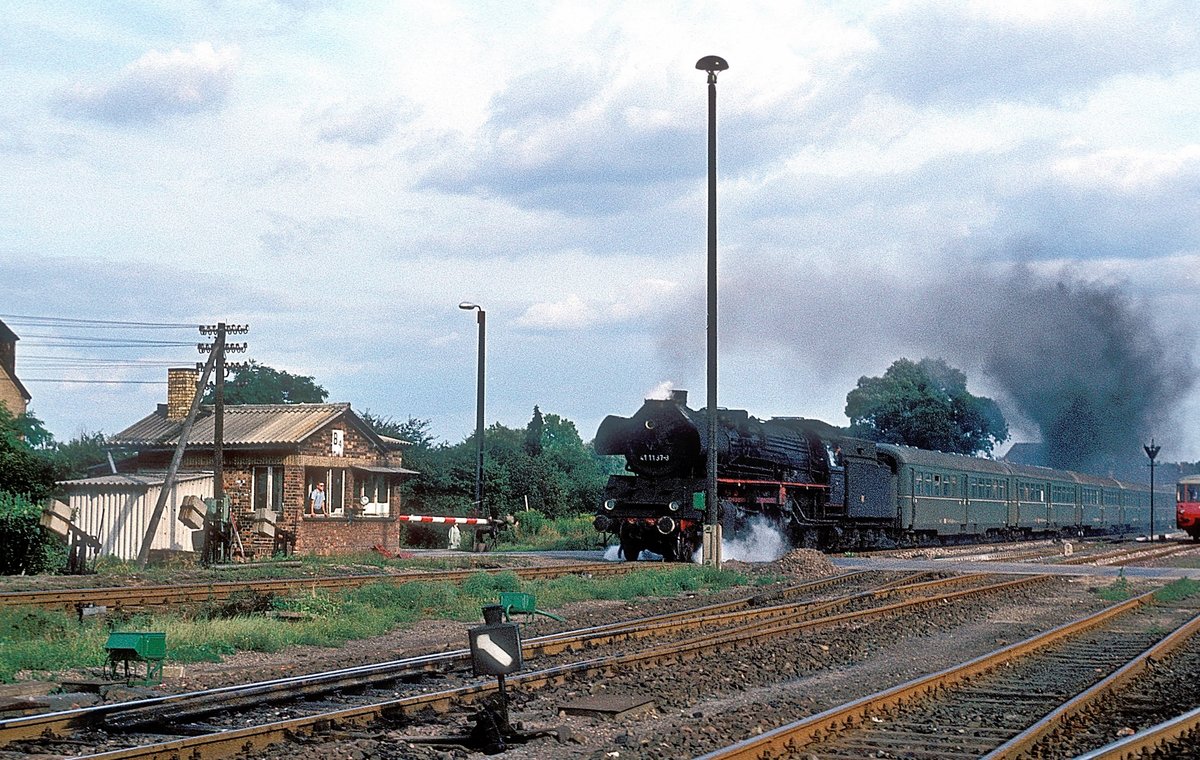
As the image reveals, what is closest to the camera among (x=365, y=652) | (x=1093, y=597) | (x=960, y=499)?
(x=365, y=652)

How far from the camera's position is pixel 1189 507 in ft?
157

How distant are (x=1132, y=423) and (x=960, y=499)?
45890mm

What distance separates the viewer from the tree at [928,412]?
8125cm

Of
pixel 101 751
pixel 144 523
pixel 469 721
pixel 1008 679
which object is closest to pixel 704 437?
pixel 144 523

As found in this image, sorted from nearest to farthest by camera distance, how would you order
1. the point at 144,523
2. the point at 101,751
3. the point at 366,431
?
the point at 101,751, the point at 144,523, the point at 366,431

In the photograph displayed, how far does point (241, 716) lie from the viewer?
29.8ft

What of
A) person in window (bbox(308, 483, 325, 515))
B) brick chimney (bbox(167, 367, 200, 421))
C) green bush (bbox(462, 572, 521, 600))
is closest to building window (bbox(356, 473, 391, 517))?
person in window (bbox(308, 483, 325, 515))

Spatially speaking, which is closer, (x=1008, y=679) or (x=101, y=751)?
(x=101, y=751)

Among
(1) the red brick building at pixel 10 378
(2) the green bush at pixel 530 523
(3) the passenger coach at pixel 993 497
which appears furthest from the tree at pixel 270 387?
(3) the passenger coach at pixel 993 497

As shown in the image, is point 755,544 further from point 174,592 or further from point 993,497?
point 993,497

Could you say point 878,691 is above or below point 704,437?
below

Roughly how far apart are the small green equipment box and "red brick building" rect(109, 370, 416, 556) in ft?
65.0

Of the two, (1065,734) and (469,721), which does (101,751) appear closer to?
(469,721)

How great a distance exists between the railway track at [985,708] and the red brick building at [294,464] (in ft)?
70.3
